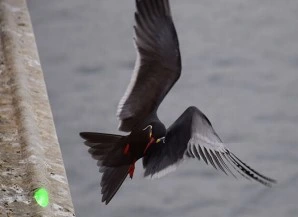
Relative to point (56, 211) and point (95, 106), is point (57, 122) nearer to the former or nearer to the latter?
point (95, 106)

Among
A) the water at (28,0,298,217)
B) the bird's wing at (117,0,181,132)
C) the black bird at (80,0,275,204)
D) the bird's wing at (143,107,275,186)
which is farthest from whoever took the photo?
the water at (28,0,298,217)

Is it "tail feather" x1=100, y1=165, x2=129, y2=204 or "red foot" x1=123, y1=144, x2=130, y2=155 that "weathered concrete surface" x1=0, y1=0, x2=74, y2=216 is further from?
"red foot" x1=123, y1=144, x2=130, y2=155

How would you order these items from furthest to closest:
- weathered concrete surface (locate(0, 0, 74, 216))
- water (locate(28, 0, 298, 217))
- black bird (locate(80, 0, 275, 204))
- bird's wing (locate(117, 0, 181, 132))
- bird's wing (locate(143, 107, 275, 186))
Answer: water (locate(28, 0, 298, 217)) → bird's wing (locate(117, 0, 181, 132)) → weathered concrete surface (locate(0, 0, 74, 216)) → black bird (locate(80, 0, 275, 204)) → bird's wing (locate(143, 107, 275, 186))

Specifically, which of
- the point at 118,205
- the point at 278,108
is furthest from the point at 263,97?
the point at 118,205

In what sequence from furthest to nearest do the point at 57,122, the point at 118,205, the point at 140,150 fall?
the point at 57,122 < the point at 118,205 < the point at 140,150

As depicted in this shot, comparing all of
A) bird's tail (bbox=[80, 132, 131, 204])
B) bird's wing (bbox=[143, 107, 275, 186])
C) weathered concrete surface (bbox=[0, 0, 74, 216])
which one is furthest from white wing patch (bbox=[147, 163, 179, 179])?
weathered concrete surface (bbox=[0, 0, 74, 216])

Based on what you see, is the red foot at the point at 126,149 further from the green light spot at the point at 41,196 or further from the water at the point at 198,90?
the water at the point at 198,90

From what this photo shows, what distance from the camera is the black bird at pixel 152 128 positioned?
13.0ft

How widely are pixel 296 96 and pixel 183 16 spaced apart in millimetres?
1788

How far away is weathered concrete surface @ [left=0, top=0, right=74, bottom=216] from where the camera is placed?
4180mm

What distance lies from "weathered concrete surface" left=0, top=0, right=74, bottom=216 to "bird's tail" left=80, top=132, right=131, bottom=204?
226mm

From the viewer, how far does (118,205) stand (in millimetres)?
6289

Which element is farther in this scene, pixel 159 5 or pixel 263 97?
pixel 263 97

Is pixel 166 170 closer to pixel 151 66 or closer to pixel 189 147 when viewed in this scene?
pixel 189 147
